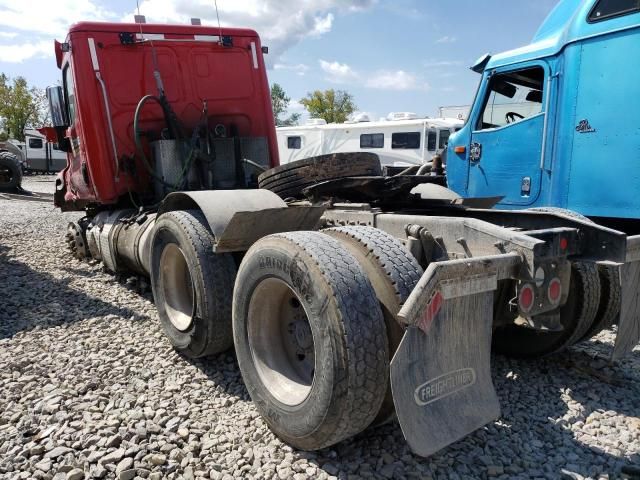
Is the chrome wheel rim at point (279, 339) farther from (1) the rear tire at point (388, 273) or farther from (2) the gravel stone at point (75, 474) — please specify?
(2) the gravel stone at point (75, 474)

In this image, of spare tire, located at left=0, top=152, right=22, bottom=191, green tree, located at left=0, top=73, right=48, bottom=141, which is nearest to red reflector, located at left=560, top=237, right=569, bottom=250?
spare tire, located at left=0, top=152, right=22, bottom=191

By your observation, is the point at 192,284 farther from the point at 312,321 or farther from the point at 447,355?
the point at 447,355

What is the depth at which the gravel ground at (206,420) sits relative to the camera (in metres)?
2.52

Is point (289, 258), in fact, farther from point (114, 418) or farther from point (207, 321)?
point (114, 418)

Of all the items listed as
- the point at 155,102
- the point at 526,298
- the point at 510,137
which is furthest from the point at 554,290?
the point at 155,102

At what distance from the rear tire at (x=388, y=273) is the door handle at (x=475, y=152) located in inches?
149

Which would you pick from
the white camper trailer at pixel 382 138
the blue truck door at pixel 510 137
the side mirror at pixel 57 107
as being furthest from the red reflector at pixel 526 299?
Answer: the white camper trailer at pixel 382 138

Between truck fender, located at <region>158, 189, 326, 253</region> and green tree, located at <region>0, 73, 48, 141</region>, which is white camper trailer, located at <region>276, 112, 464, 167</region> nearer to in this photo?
truck fender, located at <region>158, 189, 326, 253</region>

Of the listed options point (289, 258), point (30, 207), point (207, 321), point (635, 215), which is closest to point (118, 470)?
point (207, 321)

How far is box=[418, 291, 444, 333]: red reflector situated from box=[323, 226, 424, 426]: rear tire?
0.23 m

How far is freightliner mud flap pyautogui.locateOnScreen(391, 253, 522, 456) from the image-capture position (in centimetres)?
204

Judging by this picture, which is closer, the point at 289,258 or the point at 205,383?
the point at 289,258

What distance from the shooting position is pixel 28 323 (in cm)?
459

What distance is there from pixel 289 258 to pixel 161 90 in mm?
3788
